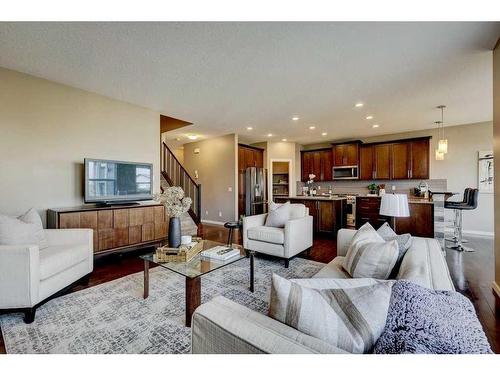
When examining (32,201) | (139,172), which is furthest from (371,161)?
(32,201)

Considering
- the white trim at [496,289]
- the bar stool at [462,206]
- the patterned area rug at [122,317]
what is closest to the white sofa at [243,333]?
the patterned area rug at [122,317]

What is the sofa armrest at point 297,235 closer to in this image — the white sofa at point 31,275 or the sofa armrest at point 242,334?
the sofa armrest at point 242,334

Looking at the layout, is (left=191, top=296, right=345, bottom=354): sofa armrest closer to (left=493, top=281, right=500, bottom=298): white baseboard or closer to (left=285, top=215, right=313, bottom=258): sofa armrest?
(left=285, top=215, right=313, bottom=258): sofa armrest

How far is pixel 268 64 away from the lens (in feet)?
9.25

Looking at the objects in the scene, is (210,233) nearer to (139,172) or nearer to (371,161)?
(139,172)

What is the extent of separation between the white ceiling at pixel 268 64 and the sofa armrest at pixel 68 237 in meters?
1.98

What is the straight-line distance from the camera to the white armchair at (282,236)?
3.28 m

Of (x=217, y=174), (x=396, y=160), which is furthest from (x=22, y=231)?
(x=396, y=160)

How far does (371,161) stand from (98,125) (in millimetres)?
6483

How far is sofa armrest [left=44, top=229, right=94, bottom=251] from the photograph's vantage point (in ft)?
8.77

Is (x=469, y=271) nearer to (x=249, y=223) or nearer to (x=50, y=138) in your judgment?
(x=249, y=223)

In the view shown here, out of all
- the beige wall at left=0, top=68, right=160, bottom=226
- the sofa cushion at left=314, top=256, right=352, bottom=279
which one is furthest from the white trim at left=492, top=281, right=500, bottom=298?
the beige wall at left=0, top=68, right=160, bottom=226

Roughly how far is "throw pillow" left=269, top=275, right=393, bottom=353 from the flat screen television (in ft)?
11.5
